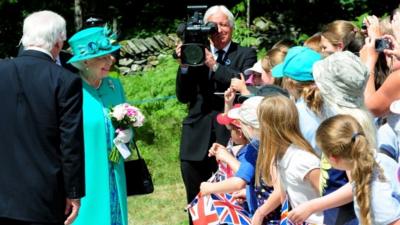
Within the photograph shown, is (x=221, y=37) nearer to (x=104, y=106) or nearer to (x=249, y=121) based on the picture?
(x=104, y=106)

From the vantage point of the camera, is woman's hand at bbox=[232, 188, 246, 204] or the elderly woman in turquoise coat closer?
woman's hand at bbox=[232, 188, 246, 204]

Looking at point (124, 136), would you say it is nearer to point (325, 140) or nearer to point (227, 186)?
point (227, 186)

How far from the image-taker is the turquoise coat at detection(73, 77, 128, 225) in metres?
5.37

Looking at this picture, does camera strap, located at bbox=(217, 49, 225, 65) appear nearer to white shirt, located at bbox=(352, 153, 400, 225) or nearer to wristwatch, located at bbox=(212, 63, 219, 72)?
wristwatch, located at bbox=(212, 63, 219, 72)

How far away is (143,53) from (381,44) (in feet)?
34.8

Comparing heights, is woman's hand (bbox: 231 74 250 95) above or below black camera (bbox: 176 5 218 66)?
below

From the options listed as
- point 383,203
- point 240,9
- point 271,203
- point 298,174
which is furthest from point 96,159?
point 240,9

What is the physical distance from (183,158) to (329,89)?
1991mm

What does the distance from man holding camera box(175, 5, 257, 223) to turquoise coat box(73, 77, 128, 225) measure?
731 mm

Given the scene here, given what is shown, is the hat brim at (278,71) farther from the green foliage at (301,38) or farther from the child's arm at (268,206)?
the green foliage at (301,38)

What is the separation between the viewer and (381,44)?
179 inches

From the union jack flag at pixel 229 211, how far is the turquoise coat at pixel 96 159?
0.86 metres

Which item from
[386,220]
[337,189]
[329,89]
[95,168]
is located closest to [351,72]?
[329,89]

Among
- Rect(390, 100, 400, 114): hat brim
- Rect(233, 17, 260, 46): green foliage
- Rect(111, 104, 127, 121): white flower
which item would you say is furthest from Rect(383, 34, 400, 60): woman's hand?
Rect(233, 17, 260, 46): green foliage
